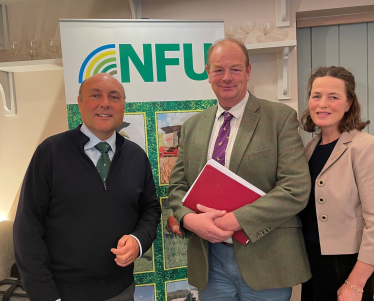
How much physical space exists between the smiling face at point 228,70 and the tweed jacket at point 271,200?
0.41 ft

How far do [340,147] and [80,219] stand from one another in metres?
1.18

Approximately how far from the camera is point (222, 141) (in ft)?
4.74

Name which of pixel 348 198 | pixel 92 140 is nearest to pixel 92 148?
pixel 92 140

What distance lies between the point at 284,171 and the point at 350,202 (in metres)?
0.29

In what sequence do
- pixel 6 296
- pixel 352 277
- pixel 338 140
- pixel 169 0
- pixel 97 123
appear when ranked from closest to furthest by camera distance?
pixel 352 277 < pixel 338 140 < pixel 97 123 < pixel 6 296 < pixel 169 0

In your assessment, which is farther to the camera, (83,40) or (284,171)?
(83,40)

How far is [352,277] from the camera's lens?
1.22 metres

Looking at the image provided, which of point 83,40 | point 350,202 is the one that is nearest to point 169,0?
point 83,40

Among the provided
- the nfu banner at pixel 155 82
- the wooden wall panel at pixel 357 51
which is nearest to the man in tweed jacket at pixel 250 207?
the nfu banner at pixel 155 82

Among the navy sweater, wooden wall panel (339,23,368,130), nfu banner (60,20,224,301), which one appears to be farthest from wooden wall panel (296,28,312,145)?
the navy sweater

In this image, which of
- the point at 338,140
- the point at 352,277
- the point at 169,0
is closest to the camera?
the point at 352,277

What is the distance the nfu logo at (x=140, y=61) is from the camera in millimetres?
2051

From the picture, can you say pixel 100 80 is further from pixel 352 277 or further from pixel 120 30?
pixel 352 277

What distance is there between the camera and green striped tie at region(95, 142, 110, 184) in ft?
4.64
